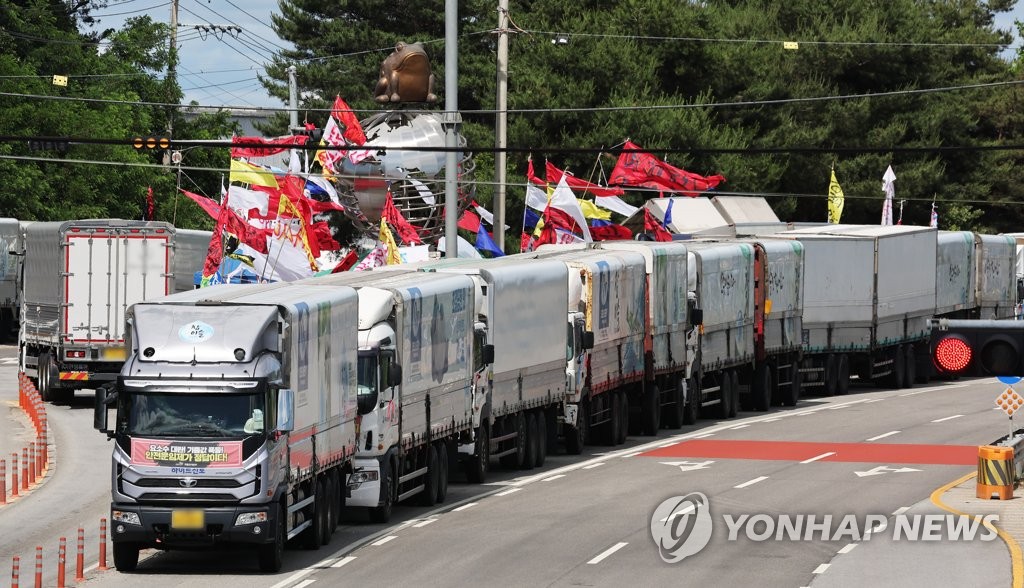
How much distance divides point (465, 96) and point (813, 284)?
31.6m

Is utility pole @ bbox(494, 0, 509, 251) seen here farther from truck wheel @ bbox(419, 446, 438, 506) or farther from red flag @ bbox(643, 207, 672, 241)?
truck wheel @ bbox(419, 446, 438, 506)

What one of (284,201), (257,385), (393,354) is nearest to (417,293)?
(393,354)

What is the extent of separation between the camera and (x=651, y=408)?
3797cm

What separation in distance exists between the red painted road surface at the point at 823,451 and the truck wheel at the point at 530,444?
287cm

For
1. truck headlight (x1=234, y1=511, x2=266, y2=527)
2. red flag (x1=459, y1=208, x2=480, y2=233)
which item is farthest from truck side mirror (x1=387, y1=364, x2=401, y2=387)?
red flag (x1=459, y1=208, x2=480, y2=233)

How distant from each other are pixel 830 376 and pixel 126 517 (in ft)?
105

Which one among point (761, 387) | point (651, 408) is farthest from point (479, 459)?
point (761, 387)

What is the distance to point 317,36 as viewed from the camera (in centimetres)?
8038

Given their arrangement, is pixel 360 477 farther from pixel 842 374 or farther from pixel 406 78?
pixel 842 374

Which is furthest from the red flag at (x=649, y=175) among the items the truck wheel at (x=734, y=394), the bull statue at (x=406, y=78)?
the truck wheel at (x=734, y=394)

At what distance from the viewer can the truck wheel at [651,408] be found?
1492 inches

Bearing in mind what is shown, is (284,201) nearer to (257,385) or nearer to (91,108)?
(257,385)

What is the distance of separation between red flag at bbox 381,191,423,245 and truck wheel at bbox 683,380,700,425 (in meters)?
8.34

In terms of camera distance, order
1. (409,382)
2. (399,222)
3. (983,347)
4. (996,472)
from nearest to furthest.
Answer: (983,347)
(409,382)
(996,472)
(399,222)
